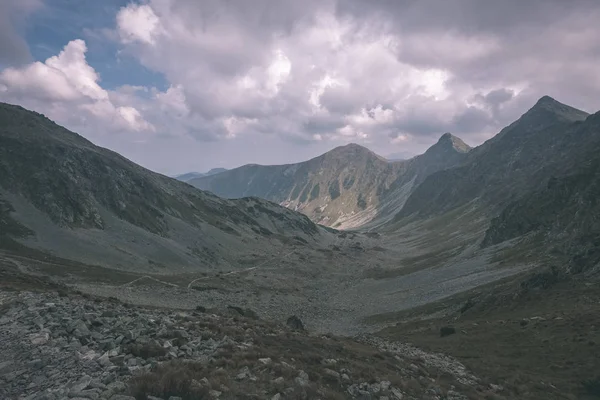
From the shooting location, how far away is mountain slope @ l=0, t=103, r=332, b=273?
102m

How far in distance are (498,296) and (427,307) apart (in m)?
14.1

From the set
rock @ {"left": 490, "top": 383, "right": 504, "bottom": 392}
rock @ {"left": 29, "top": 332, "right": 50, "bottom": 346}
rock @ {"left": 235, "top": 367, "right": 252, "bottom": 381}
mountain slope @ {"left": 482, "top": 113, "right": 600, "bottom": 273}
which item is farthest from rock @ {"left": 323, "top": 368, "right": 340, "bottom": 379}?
mountain slope @ {"left": 482, "top": 113, "right": 600, "bottom": 273}

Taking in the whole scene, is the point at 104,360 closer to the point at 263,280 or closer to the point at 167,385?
the point at 167,385

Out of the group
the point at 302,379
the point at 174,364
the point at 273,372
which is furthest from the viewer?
the point at 273,372

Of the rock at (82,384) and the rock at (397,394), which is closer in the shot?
the rock at (82,384)

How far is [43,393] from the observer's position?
13.3 metres

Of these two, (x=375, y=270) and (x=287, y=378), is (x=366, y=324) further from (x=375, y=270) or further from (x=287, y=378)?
(x=375, y=270)

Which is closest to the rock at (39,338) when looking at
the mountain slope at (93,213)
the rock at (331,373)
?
the rock at (331,373)

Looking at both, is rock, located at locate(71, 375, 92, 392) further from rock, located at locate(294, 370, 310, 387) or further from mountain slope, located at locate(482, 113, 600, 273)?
mountain slope, located at locate(482, 113, 600, 273)

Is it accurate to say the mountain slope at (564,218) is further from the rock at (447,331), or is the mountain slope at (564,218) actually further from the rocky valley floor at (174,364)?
the rocky valley floor at (174,364)

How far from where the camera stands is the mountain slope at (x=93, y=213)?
10206cm

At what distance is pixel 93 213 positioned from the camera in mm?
123000

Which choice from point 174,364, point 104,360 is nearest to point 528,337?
point 174,364

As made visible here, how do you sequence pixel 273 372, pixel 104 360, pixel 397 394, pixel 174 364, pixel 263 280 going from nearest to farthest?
pixel 174 364
pixel 104 360
pixel 273 372
pixel 397 394
pixel 263 280
